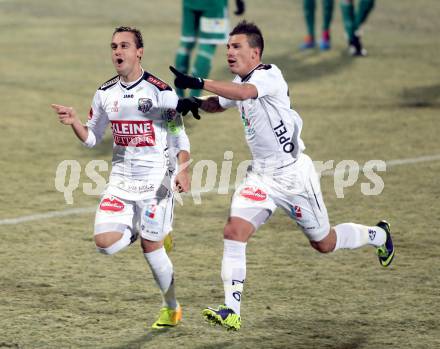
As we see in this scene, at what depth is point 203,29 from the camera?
45.4 ft

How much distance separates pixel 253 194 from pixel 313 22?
11897mm

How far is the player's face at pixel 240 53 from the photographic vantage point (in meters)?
6.77

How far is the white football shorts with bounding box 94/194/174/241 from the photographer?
6.64 m

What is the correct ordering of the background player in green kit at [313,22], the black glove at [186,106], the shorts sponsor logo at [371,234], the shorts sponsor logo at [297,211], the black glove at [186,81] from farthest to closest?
the background player in green kit at [313,22], the shorts sponsor logo at [371,234], the shorts sponsor logo at [297,211], the black glove at [186,106], the black glove at [186,81]

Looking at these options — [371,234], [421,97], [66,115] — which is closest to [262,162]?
[371,234]

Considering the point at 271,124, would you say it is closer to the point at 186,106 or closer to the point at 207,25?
the point at 186,106

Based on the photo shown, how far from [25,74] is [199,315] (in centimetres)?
992

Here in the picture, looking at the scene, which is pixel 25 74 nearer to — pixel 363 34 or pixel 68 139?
pixel 68 139

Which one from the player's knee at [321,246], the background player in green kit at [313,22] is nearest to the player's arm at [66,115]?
the player's knee at [321,246]

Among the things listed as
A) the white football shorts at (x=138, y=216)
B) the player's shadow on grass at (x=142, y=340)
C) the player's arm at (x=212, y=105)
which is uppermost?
the player's arm at (x=212, y=105)

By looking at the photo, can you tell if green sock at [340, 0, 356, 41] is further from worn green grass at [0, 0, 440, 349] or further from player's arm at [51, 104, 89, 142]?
player's arm at [51, 104, 89, 142]

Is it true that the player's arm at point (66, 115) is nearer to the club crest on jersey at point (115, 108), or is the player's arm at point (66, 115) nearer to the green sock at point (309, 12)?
the club crest on jersey at point (115, 108)

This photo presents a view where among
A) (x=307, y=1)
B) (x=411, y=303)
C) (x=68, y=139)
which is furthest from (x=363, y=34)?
(x=411, y=303)

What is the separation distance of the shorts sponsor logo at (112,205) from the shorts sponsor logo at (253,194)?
0.79m
